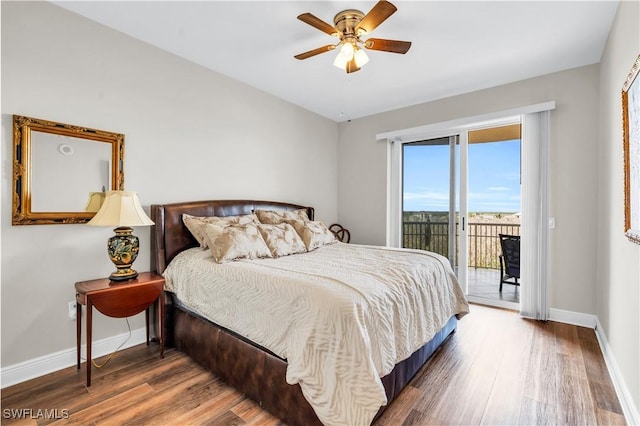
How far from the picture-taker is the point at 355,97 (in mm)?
3912

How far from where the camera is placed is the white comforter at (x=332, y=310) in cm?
139

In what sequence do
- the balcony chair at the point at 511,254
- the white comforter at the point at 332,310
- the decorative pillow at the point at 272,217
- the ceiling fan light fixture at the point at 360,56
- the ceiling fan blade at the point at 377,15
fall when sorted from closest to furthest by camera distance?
the white comforter at the point at 332,310 < the ceiling fan blade at the point at 377,15 < the ceiling fan light fixture at the point at 360,56 < the decorative pillow at the point at 272,217 < the balcony chair at the point at 511,254

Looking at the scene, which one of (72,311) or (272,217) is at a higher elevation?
(272,217)

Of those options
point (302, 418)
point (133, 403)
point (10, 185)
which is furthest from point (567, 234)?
point (10, 185)

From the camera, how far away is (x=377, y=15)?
1935 millimetres

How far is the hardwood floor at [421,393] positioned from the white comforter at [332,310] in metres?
0.33

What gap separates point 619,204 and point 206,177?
3528mm

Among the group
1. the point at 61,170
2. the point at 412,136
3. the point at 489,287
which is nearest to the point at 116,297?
the point at 61,170

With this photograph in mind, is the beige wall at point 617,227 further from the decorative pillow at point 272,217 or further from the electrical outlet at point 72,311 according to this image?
the electrical outlet at point 72,311

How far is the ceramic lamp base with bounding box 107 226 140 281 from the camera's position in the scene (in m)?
2.20

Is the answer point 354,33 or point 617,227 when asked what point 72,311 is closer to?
point 354,33

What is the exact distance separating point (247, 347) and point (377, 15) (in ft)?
7.53

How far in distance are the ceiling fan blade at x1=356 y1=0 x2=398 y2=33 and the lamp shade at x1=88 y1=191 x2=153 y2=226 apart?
211 centimetres

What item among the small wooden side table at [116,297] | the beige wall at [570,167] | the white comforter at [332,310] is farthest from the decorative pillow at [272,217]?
the beige wall at [570,167]
